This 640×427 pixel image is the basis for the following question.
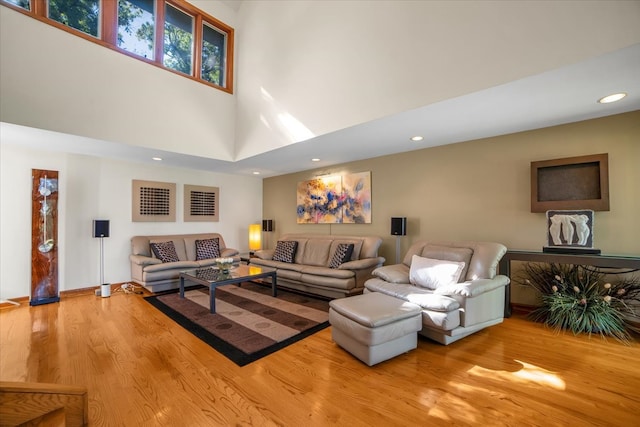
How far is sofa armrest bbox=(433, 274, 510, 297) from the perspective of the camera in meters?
2.62

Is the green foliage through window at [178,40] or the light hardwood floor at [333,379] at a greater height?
the green foliage through window at [178,40]

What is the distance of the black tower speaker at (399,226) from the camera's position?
14.1 ft

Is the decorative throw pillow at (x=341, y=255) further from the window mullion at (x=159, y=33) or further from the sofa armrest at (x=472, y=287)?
the window mullion at (x=159, y=33)

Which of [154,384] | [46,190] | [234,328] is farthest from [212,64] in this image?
[154,384]

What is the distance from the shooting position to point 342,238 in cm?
502

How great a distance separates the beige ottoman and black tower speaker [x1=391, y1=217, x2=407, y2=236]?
1749 millimetres

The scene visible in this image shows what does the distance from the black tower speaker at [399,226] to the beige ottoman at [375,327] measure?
1.75 meters

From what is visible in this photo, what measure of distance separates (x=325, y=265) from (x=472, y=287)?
262 cm

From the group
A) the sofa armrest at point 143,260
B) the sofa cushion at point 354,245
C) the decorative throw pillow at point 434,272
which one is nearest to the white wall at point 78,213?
the sofa armrest at point 143,260

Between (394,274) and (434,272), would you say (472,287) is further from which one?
(394,274)

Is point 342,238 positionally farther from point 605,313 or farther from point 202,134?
point 605,313

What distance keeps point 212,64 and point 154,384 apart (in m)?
5.10

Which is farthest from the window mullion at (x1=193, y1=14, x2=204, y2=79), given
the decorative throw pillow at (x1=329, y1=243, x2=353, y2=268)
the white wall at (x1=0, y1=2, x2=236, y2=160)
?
the decorative throw pillow at (x1=329, y1=243, x2=353, y2=268)

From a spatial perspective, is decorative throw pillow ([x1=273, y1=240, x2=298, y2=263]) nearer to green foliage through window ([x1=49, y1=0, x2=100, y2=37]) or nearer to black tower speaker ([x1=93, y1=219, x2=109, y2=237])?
black tower speaker ([x1=93, y1=219, x2=109, y2=237])
